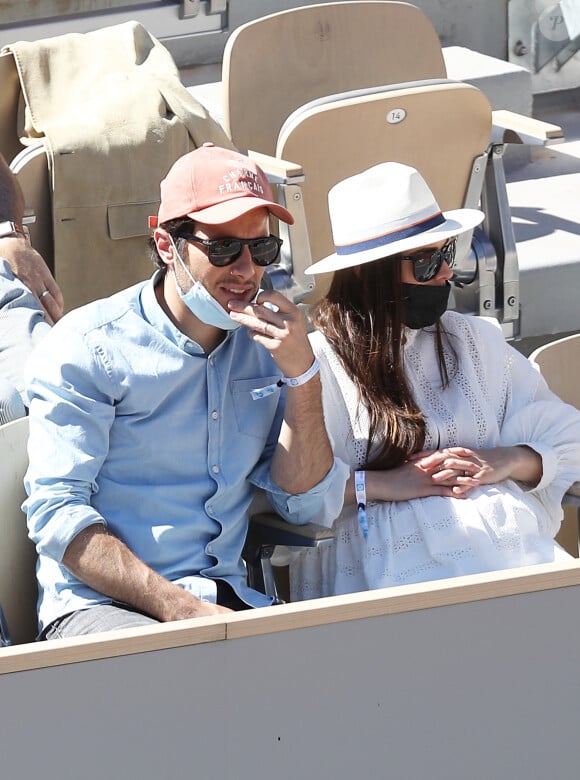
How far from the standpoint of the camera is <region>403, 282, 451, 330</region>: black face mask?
2.22 metres

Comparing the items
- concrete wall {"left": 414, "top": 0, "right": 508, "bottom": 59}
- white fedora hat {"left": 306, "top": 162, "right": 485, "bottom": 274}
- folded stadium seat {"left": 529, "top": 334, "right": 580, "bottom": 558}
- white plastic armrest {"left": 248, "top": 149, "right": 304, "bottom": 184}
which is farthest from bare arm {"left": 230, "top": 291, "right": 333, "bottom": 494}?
concrete wall {"left": 414, "top": 0, "right": 508, "bottom": 59}

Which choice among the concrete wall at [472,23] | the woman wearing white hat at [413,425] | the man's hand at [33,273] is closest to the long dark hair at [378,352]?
the woman wearing white hat at [413,425]

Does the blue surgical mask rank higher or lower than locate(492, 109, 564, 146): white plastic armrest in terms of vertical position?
higher

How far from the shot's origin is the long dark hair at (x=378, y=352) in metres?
2.23

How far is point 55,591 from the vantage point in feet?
6.37

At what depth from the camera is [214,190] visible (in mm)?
1960

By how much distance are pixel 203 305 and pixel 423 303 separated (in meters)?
0.46

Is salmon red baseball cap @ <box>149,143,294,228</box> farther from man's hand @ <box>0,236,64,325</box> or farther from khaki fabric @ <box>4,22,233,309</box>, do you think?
khaki fabric @ <box>4,22,233,309</box>

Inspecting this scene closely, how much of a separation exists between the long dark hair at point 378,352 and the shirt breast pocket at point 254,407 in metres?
0.20

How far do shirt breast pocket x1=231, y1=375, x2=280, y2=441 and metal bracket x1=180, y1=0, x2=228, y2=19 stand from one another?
11.8 feet

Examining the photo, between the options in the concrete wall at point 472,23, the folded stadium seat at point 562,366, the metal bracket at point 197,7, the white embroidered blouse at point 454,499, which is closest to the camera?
the white embroidered blouse at point 454,499

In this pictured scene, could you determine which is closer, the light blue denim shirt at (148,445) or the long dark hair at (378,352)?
the light blue denim shirt at (148,445)

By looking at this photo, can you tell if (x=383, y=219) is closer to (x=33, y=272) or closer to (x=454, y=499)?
(x=454, y=499)

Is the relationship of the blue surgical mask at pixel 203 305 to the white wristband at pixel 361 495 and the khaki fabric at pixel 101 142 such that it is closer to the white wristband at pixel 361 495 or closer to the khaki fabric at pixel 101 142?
the white wristband at pixel 361 495
